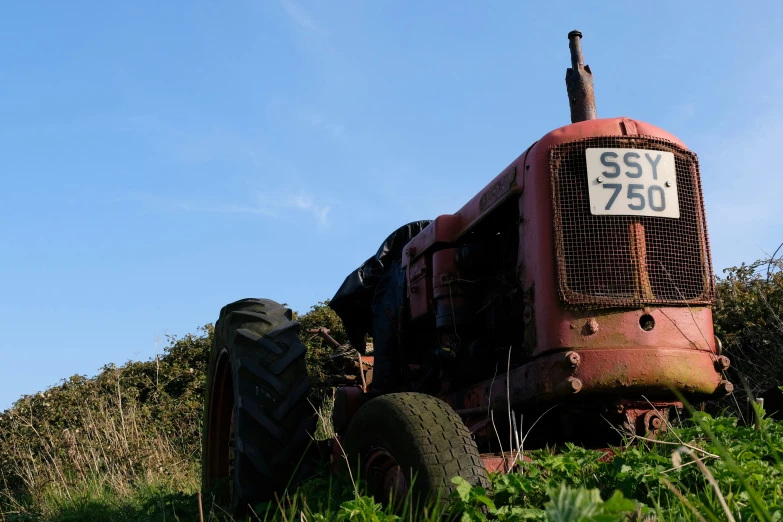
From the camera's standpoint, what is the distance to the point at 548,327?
3.36 metres

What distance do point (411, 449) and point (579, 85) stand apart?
2.17 meters

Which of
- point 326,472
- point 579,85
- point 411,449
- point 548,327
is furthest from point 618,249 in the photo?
point 326,472

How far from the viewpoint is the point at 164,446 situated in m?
9.10

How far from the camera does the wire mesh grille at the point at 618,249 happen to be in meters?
3.40

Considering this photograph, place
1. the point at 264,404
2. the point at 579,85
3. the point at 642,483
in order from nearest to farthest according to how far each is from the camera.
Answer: the point at 642,483
the point at 579,85
the point at 264,404

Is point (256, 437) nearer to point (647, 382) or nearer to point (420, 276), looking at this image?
point (420, 276)

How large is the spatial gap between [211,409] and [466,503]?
3.35 m

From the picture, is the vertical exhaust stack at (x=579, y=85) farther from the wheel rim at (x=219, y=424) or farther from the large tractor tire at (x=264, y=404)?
the wheel rim at (x=219, y=424)

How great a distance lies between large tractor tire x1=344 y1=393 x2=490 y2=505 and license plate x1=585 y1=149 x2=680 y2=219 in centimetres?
118

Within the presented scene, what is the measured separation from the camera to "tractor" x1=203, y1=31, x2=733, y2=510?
3154 millimetres

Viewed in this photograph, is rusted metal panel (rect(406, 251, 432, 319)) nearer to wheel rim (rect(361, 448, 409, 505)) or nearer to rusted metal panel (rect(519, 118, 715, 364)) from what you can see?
rusted metal panel (rect(519, 118, 715, 364))

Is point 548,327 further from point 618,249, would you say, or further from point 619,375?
point 618,249

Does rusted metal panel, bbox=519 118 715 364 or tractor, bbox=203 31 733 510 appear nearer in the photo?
tractor, bbox=203 31 733 510

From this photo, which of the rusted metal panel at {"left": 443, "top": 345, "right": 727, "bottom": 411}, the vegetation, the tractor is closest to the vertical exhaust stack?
the tractor
